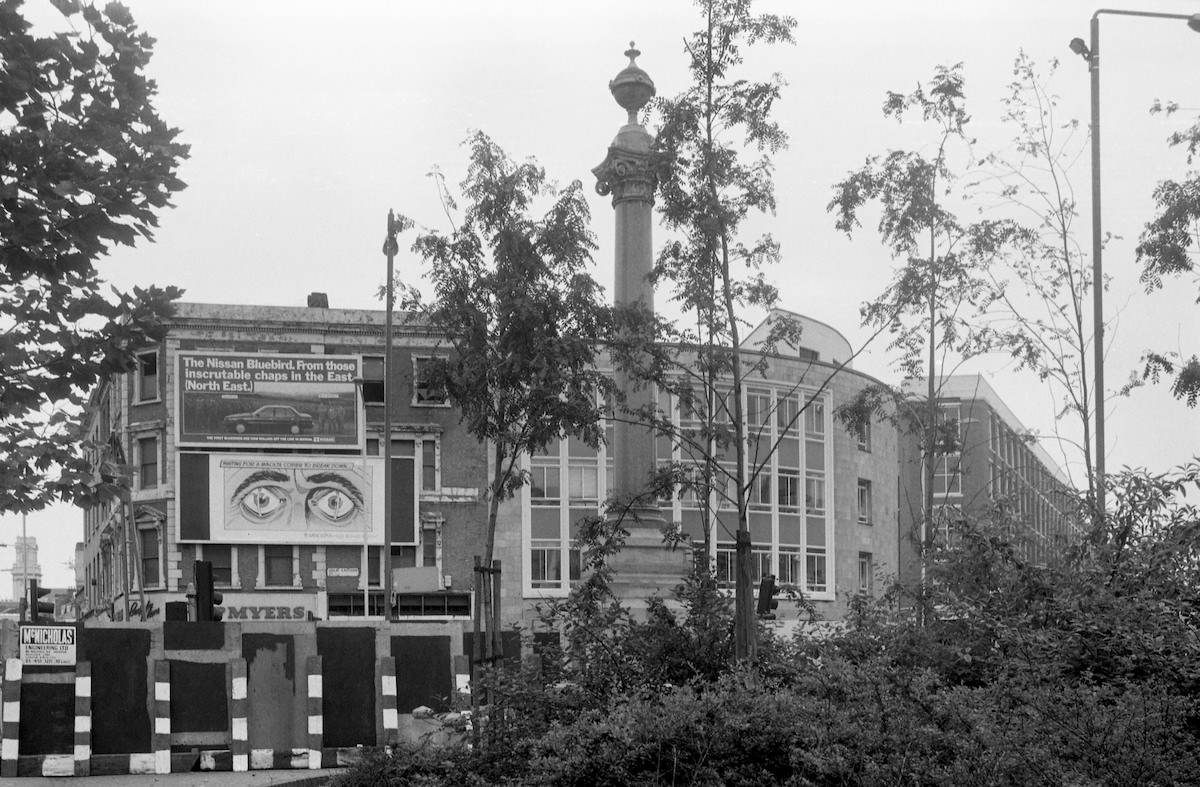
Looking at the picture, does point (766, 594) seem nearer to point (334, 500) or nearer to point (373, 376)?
point (334, 500)

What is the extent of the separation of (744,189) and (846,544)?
41.9m

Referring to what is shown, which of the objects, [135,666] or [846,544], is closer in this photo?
[135,666]

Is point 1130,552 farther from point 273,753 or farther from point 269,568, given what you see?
point 269,568

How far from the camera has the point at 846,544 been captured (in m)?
56.9

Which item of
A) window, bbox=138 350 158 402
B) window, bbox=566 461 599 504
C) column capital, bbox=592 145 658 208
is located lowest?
window, bbox=566 461 599 504

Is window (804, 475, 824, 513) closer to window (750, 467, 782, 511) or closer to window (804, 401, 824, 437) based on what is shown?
window (804, 401, 824, 437)

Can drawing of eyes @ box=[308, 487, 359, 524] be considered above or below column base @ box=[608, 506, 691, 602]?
above

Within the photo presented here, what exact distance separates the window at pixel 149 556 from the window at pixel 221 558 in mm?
1952

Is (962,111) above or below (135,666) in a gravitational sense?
above

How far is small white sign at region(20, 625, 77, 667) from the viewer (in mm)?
19516

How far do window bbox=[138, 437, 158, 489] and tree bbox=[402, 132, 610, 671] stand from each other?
30.8 metres

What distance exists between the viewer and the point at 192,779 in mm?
19109

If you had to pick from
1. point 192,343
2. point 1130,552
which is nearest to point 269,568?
point 192,343

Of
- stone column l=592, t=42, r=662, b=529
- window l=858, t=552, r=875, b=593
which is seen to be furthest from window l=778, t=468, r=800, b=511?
stone column l=592, t=42, r=662, b=529
